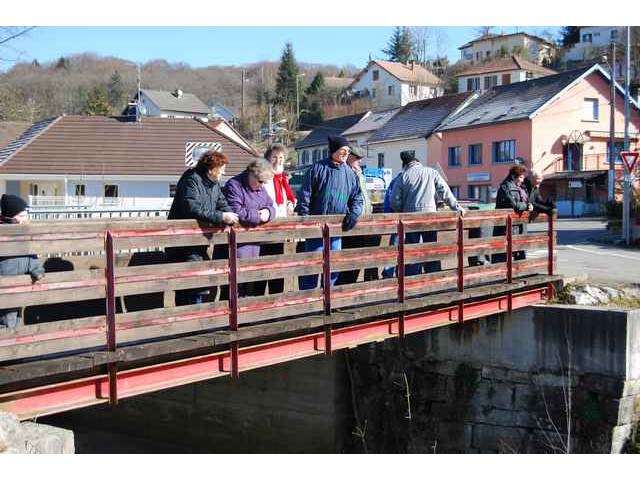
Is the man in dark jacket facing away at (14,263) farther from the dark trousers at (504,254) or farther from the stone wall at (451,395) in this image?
the dark trousers at (504,254)

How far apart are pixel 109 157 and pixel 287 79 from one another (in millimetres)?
55136

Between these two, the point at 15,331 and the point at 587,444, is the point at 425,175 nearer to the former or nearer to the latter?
the point at 587,444

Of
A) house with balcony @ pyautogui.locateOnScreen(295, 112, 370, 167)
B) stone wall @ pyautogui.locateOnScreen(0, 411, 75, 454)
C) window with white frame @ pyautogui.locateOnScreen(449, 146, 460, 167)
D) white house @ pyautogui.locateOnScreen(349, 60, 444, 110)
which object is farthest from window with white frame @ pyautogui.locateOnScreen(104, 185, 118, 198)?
white house @ pyautogui.locateOnScreen(349, 60, 444, 110)

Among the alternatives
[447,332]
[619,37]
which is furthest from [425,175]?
[619,37]

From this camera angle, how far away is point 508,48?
94.4 meters

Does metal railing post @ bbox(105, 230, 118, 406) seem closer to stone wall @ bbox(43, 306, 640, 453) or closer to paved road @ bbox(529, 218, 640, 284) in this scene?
stone wall @ bbox(43, 306, 640, 453)

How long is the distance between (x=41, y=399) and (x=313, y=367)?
630 centimetres

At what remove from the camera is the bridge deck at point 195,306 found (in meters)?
5.41

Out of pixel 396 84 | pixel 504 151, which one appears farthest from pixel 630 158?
pixel 396 84

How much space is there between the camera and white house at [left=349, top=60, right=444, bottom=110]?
84.1 m

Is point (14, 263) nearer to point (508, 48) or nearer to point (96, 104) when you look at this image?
point (96, 104)

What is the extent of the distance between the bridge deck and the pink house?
34.6 m

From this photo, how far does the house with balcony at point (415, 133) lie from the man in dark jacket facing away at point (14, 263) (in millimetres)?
44333

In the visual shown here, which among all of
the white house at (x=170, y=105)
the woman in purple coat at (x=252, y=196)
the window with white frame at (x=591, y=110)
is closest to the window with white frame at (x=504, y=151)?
the window with white frame at (x=591, y=110)
